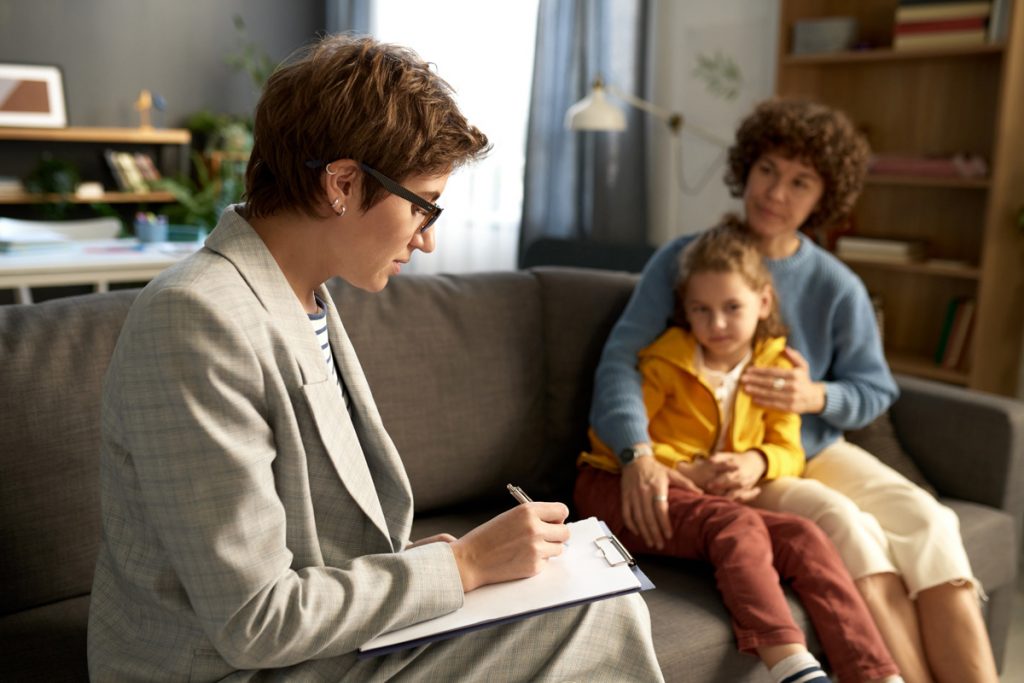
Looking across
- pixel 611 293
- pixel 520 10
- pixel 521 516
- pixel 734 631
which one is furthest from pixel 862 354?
pixel 520 10

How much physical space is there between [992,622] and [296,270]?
1691 mm

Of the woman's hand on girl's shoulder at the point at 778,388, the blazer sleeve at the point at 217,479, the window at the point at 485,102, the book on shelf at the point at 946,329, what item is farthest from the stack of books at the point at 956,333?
the blazer sleeve at the point at 217,479

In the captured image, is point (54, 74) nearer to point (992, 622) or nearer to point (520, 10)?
point (520, 10)

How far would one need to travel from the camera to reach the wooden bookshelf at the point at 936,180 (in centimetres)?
290

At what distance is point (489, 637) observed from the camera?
1.12m

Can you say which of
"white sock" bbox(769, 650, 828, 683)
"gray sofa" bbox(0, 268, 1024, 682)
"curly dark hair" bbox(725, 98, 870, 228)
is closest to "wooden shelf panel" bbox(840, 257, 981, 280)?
"gray sofa" bbox(0, 268, 1024, 682)

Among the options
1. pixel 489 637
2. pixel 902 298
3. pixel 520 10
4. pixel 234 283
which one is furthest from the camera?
pixel 520 10

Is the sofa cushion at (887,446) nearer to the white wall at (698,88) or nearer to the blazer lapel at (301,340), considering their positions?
the blazer lapel at (301,340)

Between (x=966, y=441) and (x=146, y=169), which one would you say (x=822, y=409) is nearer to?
(x=966, y=441)

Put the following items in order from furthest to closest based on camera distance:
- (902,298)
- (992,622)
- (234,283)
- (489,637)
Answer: (902,298), (992,622), (489,637), (234,283)

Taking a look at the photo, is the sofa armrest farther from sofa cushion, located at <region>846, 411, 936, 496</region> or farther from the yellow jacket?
the yellow jacket

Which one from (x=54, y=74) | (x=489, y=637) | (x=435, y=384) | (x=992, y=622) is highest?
(x=54, y=74)

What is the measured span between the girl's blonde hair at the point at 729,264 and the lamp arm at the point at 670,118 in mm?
1502

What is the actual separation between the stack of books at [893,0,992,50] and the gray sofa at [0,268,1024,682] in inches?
55.0
